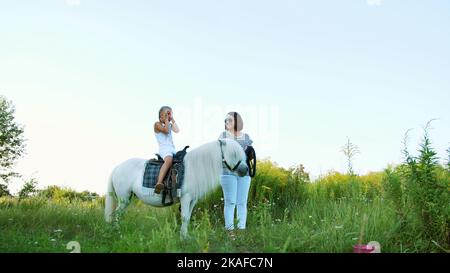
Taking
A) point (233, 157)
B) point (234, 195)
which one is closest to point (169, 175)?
point (233, 157)

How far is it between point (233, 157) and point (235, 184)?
22.4 inches

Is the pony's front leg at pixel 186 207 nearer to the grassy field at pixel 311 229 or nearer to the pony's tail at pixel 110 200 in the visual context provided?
the grassy field at pixel 311 229

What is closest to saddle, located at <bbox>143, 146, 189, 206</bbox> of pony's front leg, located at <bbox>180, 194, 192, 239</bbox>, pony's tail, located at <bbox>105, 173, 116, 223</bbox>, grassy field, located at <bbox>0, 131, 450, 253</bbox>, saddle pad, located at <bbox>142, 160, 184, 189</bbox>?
saddle pad, located at <bbox>142, 160, 184, 189</bbox>

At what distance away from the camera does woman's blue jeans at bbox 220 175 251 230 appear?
637cm

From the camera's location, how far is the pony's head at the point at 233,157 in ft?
19.6

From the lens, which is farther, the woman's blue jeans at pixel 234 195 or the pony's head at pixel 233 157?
the woman's blue jeans at pixel 234 195

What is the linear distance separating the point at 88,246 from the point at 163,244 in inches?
47.4

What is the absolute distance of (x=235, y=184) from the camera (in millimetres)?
6434

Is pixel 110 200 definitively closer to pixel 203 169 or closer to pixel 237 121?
pixel 203 169

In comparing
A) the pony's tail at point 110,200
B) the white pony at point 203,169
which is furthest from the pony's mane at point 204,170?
the pony's tail at point 110,200

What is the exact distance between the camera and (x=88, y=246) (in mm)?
5090

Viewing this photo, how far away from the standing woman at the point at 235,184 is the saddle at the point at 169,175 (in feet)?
2.06
